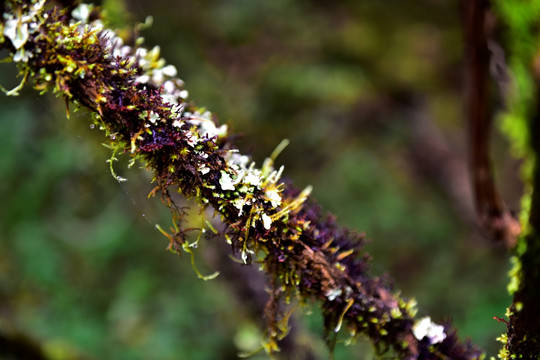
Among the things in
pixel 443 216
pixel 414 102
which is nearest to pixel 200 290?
pixel 443 216

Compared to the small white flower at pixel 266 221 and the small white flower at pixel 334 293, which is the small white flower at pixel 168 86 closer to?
the small white flower at pixel 266 221

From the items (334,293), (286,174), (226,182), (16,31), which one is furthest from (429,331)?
(286,174)

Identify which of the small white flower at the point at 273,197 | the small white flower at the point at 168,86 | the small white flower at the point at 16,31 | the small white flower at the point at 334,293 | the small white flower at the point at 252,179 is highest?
the small white flower at the point at 168,86

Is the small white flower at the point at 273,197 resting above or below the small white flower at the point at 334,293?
above

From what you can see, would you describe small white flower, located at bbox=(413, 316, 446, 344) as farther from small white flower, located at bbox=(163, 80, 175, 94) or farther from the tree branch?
the tree branch

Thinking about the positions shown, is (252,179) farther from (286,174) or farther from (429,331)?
(286,174)

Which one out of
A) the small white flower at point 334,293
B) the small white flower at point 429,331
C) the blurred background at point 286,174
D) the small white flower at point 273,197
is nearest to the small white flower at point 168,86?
the small white flower at point 273,197

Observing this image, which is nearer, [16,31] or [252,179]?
[16,31]

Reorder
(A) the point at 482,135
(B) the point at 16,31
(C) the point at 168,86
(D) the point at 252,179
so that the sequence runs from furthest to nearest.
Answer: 1. (A) the point at 482,135
2. (C) the point at 168,86
3. (D) the point at 252,179
4. (B) the point at 16,31
